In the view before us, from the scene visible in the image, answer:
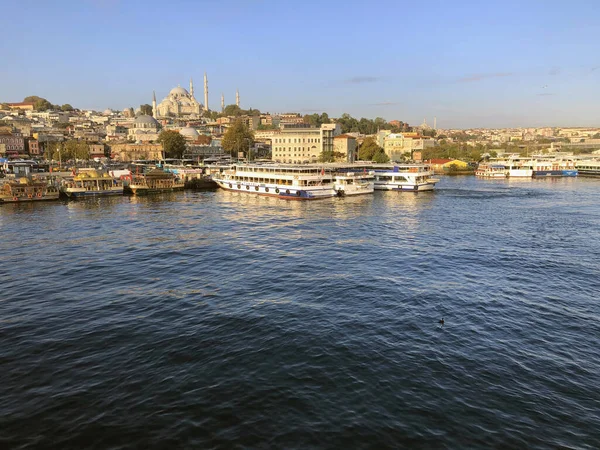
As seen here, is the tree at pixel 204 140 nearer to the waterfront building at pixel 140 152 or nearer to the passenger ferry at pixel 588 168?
the waterfront building at pixel 140 152

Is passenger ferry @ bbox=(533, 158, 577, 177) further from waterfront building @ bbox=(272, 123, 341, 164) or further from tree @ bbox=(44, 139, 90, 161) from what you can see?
tree @ bbox=(44, 139, 90, 161)

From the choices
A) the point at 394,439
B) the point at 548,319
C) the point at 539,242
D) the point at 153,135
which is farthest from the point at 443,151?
the point at 394,439

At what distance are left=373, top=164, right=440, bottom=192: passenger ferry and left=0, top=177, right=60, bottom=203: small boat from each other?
39.7m

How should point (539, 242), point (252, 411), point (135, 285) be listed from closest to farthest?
point (252, 411)
point (135, 285)
point (539, 242)

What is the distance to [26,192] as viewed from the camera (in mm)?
42781

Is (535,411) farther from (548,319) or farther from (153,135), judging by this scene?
(153,135)

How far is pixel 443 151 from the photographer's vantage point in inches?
4783

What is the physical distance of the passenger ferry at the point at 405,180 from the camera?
186 feet

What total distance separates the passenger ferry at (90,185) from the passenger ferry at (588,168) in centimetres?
8857

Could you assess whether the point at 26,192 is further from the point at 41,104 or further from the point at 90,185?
the point at 41,104

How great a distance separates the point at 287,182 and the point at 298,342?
122ft

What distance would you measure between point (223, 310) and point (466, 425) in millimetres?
8379

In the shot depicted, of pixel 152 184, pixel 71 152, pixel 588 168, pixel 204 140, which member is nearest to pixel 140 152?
pixel 71 152

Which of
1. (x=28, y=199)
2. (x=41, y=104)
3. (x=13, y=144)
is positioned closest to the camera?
(x=28, y=199)
